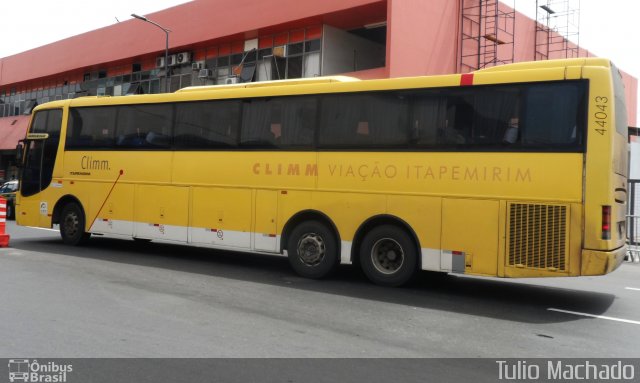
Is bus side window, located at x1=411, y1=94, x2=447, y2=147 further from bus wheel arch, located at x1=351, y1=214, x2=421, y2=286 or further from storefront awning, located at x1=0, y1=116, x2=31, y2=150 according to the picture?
storefront awning, located at x1=0, y1=116, x2=31, y2=150

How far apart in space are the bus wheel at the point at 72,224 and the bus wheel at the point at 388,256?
25.2ft

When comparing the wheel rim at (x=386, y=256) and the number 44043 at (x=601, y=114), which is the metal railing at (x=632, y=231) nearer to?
the number 44043 at (x=601, y=114)

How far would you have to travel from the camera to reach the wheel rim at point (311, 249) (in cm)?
961

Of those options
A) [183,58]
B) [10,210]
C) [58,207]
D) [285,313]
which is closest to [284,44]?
[183,58]

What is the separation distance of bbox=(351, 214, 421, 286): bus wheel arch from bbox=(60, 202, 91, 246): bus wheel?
7454mm

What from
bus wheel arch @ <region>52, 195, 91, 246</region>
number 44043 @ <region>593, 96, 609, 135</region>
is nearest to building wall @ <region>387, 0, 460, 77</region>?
bus wheel arch @ <region>52, 195, 91, 246</region>

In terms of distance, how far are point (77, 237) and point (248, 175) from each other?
18.3 ft

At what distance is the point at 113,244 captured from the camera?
1436 cm

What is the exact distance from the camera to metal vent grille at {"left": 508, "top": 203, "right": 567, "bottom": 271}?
24.5 feet

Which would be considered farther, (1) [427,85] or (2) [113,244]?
(2) [113,244]

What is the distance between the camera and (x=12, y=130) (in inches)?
1736

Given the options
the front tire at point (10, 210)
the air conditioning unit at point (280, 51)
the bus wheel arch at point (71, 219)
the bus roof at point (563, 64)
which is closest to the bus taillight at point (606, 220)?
the bus roof at point (563, 64)
